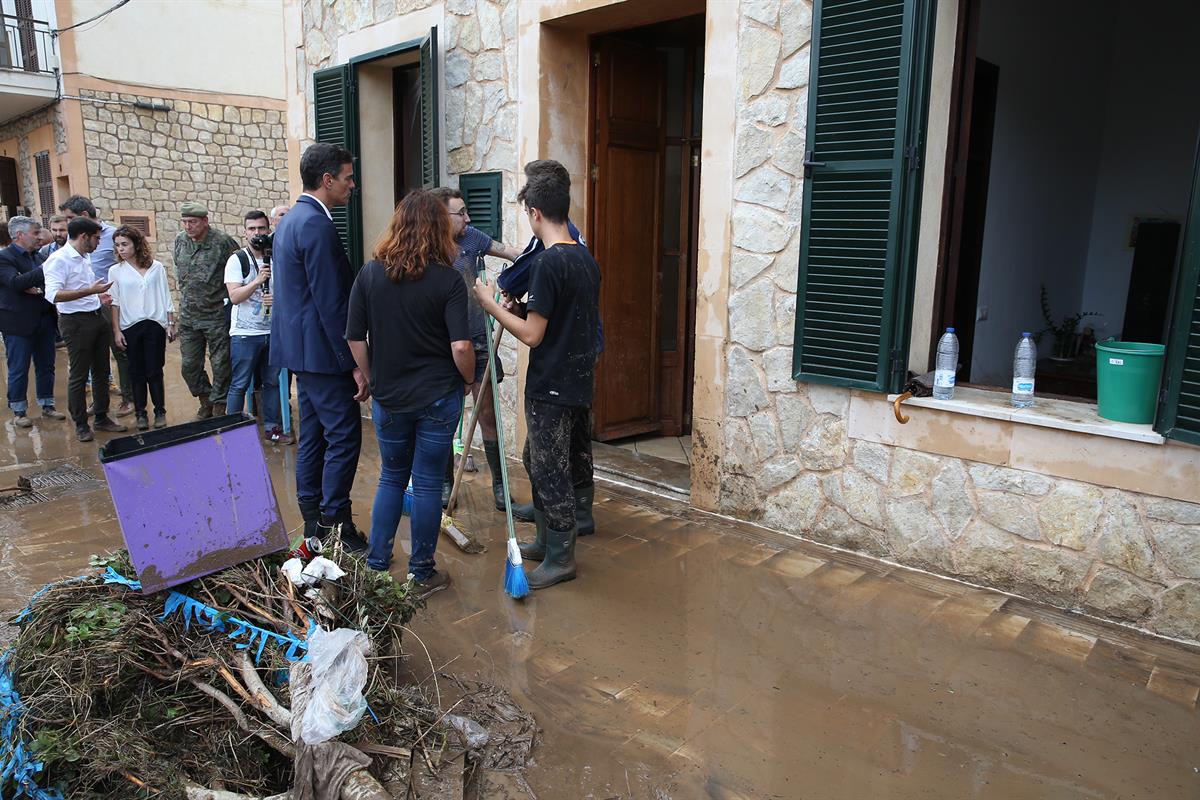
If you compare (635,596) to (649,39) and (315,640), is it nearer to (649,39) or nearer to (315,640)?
(315,640)

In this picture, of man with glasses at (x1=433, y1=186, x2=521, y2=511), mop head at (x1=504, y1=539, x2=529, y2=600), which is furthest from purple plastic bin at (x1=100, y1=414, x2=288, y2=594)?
man with glasses at (x1=433, y1=186, x2=521, y2=511)

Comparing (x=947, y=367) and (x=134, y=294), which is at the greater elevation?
(x=134, y=294)

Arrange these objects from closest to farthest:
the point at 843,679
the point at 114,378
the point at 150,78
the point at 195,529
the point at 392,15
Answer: the point at 195,529 < the point at 843,679 < the point at 392,15 < the point at 114,378 < the point at 150,78

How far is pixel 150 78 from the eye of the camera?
15.3 metres

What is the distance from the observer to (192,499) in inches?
113

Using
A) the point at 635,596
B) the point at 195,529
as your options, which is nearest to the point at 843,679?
the point at 635,596

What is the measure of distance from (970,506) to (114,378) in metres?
8.98

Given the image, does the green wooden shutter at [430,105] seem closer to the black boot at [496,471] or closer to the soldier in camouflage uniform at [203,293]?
the soldier in camouflage uniform at [203,293]

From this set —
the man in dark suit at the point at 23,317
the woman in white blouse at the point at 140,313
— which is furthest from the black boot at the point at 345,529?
the man in dark suit at the point at 23,317

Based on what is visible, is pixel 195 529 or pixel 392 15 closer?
pixel 195 529

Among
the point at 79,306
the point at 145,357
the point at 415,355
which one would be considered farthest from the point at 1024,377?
the point at 79,306

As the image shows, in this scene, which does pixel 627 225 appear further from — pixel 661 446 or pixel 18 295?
pixel 18 295

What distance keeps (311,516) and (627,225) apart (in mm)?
3248

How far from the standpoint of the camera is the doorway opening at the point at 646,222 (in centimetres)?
610
